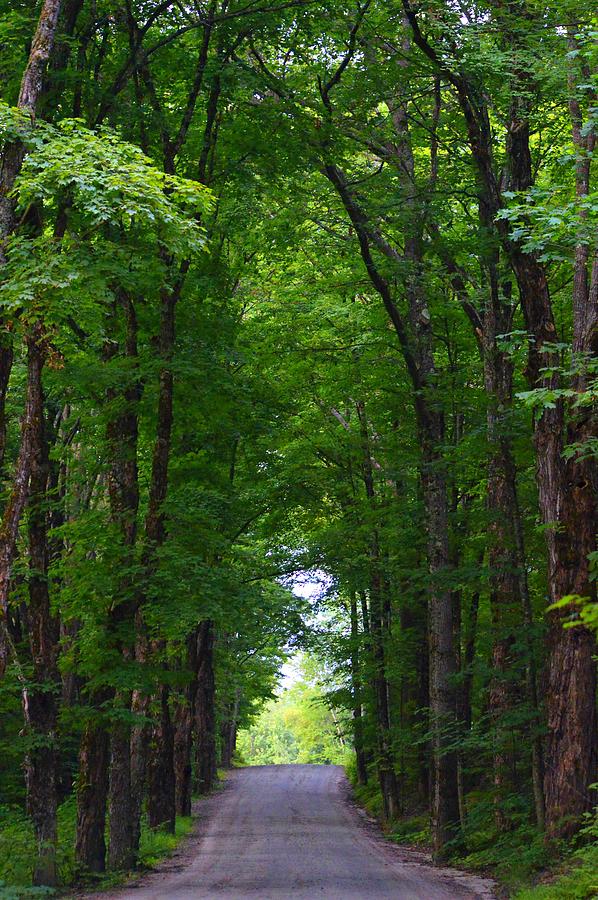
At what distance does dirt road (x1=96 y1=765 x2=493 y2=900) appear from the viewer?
12492mm

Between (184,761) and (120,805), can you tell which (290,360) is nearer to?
(120,805)

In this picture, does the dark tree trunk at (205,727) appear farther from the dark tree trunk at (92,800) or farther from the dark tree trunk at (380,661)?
the dark tree trunk at (92,800)

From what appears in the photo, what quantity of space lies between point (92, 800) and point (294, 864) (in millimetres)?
3793

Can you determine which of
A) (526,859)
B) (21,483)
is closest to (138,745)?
(526,859)

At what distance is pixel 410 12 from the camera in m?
14.0

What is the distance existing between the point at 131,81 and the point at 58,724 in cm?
1020

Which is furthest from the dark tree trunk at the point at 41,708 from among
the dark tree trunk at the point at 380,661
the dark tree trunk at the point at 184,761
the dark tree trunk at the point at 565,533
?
the dark tree trunk at the point at 184,761

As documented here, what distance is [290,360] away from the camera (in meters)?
22.3

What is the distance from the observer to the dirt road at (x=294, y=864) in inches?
492

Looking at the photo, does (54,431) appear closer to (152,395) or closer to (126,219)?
(152,395)

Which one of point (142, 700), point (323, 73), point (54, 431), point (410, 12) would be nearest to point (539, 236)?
point (410, 12)

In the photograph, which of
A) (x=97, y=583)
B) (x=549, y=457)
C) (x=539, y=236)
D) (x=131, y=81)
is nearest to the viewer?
(x=539, y=236)

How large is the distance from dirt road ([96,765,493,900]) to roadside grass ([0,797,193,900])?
45 cm

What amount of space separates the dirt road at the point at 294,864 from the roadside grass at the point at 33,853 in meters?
0.45
